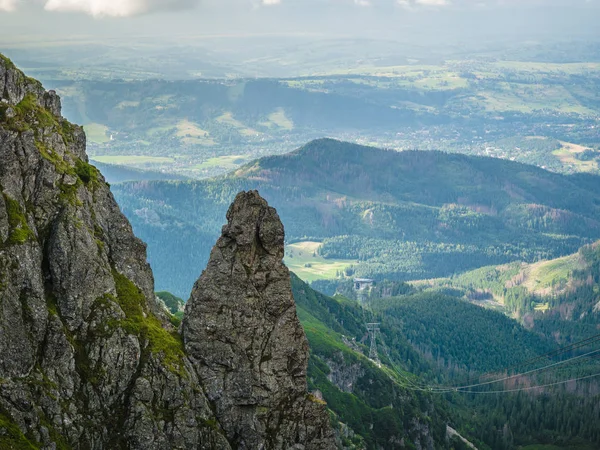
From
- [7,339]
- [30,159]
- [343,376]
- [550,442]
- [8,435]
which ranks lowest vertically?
[550,442]

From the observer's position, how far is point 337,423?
136 metres

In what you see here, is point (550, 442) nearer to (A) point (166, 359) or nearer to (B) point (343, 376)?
(B) point (343, 376)

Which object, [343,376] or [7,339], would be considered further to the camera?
[343,376]

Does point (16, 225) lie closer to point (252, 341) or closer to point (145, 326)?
point (145, 326)

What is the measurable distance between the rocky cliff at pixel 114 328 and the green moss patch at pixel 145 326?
0.11 m

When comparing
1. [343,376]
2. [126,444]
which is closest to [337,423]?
[343,376]

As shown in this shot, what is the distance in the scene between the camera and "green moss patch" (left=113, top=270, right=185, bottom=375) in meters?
63.9

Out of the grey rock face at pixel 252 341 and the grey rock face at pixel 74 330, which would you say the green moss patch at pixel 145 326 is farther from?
the grey rock face at pixel 252 341

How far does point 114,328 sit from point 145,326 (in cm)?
253

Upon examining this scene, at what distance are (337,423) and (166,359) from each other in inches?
2968

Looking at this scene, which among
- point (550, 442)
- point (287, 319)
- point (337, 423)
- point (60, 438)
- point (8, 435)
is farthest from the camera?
point (550, 442)

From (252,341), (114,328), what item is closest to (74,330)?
(114,328)

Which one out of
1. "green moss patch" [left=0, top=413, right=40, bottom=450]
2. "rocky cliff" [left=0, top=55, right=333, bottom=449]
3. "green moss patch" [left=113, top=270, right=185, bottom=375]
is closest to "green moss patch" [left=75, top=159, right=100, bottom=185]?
"rocky cliff" [left=0, top=55, right=333, bottom=449]

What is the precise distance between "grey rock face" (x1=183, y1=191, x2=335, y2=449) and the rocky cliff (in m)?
0.09
